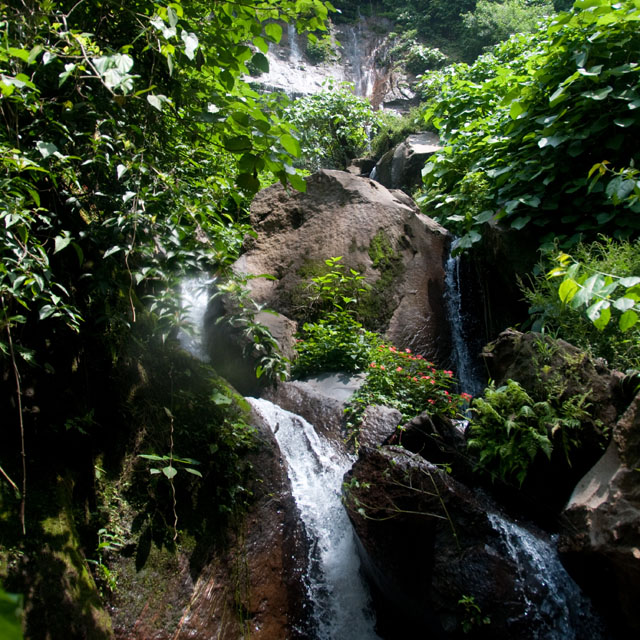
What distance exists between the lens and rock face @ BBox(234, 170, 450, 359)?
659 centimetres

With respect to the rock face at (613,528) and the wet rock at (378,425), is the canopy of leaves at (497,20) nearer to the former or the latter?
the wet rock at (378,425)

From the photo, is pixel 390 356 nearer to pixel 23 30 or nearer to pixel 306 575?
pixel 306 575

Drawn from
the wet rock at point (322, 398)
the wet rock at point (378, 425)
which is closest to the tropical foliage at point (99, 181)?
the wet rock at point (378, 425)

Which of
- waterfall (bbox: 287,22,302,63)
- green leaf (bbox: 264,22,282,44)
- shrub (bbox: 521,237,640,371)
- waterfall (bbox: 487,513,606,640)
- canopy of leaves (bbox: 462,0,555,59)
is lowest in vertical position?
waterfall (bbox: 487,513,606,640)

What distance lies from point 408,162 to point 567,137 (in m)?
5.72

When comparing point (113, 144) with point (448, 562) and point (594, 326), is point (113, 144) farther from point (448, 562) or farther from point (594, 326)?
point (594, 326)

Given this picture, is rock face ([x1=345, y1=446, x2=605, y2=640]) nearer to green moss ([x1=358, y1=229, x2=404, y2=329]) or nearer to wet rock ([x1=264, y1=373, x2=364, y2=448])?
wet rock ([x1=264, y1=373, x2=364, y2=448])

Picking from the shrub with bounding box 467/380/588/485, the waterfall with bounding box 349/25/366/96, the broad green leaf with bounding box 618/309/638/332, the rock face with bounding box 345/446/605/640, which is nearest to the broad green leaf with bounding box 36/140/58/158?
the broad green leaf with bounding box 618/309/638/332

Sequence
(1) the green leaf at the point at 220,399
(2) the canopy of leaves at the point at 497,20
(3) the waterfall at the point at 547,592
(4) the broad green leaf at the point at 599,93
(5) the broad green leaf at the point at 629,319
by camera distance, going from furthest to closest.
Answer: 1. (2) the canopy of leaves at the point at 497,20
2. (4) the broad green leaf at the point at 599,93
3. (1) the green leaf at the point at 220,399
4. (3) the waterfall at the point at 547,592
5. (5) the broad green leaf at the point at 629,319

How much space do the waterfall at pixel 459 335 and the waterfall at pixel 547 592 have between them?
313 cm

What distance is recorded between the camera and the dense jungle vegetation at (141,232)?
206 centimetres

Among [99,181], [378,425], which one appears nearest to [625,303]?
[378,425]

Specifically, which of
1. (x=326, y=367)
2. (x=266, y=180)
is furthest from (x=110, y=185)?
(x=266, y=180)

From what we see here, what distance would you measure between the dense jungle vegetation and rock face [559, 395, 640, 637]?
3.04ft
